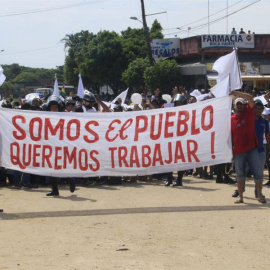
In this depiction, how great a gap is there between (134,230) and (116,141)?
2.55 meters

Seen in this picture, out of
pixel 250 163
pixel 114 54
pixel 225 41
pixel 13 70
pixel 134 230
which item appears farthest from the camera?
pixel 13 70

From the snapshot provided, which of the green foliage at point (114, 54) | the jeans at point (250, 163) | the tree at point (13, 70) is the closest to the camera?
the jeans at point (250, 163)

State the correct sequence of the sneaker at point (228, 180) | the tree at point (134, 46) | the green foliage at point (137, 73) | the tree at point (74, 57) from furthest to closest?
the tree at point (74, 57) < the tree at point (134, 46) < the green foliage at point (137, 73) < the sneaker at point (228, 180)

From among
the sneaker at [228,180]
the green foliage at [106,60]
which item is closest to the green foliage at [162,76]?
the green foliage at [106,60]

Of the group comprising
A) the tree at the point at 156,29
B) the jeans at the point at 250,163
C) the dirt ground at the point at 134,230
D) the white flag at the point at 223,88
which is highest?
the tree at the point at 156,29

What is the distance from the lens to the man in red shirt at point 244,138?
10258 mm

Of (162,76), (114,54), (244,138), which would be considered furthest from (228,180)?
(114,54)

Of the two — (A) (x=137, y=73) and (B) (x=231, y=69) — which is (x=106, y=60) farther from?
(B) (x=231, y=69)

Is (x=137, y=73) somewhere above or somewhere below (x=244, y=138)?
above

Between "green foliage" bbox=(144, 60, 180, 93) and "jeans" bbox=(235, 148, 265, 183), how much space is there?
32.8 m

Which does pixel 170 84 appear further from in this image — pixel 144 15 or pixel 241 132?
pixel 241 132

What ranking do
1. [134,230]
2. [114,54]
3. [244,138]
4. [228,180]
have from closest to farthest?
[134,230] < [244,138] < [228,180] < [114,54]

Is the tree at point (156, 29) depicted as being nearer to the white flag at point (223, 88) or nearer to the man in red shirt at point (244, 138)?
the white flag at point (223, 88)

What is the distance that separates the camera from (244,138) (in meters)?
10.3
